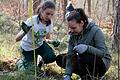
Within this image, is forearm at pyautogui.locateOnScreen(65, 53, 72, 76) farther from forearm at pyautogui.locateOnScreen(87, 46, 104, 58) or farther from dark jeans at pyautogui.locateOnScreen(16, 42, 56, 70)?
dark jeans at pyautogui.locateOnScreen(16, 42, 56, 70)

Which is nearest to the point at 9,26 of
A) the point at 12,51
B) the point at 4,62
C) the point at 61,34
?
the point at 61,34

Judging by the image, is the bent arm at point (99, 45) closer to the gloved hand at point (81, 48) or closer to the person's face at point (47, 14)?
the gloved hand at point (81, 48)

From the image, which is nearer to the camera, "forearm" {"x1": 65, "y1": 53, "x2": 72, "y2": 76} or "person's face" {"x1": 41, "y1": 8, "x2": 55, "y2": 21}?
"forearm" {"x1": 65, "y1": 53, "x2": 72, "y2": 76}

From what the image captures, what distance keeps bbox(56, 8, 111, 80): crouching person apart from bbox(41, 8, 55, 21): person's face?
39 centimetres

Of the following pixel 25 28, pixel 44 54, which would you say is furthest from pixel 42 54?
pixel 25 28

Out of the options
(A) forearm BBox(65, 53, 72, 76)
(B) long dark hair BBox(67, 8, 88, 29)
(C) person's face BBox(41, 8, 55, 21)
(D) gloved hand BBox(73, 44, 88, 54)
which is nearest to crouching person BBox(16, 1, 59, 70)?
(C) person's face BBox(41, 8, 55, 21)


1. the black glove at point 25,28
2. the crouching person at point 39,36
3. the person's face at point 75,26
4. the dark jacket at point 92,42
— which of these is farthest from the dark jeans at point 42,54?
the person's face at point 75,26

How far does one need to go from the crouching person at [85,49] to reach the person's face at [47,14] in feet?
1.27

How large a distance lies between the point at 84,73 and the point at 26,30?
86 centimetres

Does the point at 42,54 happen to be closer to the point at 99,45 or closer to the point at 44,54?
the point at 44,54

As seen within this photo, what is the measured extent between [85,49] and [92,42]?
245mm

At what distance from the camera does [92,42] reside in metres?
3.55

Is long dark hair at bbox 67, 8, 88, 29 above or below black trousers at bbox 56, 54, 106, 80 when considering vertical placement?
above

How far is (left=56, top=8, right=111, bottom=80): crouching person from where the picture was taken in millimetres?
3377
